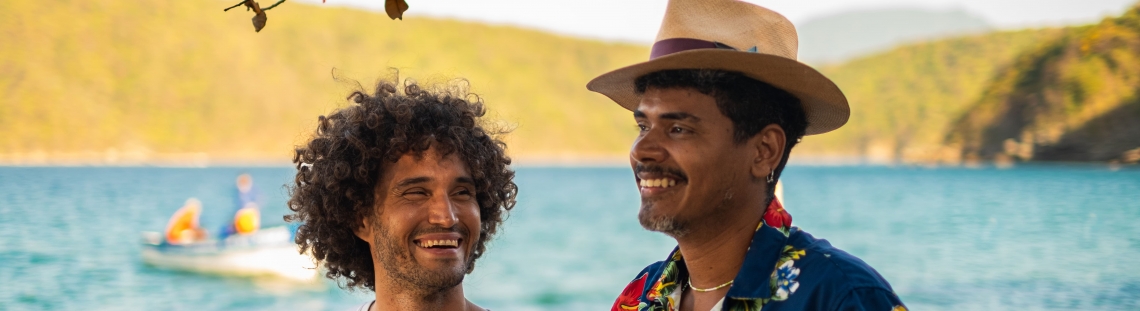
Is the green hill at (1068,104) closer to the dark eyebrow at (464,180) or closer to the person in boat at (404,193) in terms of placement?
the person in boat at (404,193)

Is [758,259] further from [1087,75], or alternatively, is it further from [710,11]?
[1087,75]

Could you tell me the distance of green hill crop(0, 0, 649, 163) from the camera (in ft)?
279

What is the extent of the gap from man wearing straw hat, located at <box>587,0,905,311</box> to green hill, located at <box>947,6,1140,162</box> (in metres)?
68.4

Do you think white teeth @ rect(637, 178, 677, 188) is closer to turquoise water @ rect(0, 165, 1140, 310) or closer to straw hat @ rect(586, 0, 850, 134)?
straw hat @ rect(586, 0, 850, 134)

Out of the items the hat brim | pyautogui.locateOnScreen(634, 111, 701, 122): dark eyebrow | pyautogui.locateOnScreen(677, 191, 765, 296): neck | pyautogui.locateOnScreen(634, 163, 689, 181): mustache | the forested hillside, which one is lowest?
pyautogui.locateOnScreen(677, 191, 765, 296): neck

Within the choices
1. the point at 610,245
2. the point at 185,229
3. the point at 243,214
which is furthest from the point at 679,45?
the point at 610,245

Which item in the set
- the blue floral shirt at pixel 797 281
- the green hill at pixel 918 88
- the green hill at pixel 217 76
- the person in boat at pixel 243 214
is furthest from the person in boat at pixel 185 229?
the green hill at pixel 918 88

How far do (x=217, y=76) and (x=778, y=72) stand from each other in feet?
332

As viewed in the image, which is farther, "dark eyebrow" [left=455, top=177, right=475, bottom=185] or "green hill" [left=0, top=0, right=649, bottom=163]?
"green hill" [left=0, top=0, right=649, bottom=163]

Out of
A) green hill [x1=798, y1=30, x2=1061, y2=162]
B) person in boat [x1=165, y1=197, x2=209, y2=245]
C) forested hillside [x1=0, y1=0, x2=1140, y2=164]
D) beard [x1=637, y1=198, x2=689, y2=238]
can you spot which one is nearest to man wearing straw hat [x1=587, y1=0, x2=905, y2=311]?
beard [x1=637, y1=198, x2=689, y2=238]

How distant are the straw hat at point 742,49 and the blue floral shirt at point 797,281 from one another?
1.20 ft

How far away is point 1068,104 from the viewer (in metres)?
74.0

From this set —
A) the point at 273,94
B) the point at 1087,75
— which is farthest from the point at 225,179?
the point at 1087,75

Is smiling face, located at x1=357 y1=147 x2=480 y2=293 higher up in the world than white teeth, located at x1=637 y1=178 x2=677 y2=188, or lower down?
higher up
